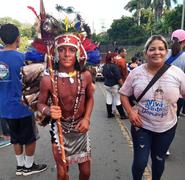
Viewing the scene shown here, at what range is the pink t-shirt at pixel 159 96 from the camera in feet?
13.5

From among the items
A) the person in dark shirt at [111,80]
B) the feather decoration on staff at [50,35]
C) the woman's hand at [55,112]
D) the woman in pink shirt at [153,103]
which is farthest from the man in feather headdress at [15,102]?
the person in dark shirt at [111,80]

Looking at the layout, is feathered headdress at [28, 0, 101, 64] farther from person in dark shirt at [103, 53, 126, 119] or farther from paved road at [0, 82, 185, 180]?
person in dark shirt at [103, 53, 126, 119]

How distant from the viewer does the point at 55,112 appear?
3.85 meters

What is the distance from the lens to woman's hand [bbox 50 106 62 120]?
3.85 meters

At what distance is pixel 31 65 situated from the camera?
449 centimetres

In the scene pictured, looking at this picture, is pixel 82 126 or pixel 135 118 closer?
pixel 82 126

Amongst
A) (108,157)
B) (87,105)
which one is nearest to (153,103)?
(87,105)

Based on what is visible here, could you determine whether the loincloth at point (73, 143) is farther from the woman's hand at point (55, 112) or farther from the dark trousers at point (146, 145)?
the dark trousers at point (146, 145)

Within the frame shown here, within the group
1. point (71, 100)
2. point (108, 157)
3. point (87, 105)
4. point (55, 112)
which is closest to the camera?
point (55, 112)

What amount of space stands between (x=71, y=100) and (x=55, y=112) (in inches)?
11.3

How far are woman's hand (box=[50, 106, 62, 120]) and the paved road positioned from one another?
1.63m

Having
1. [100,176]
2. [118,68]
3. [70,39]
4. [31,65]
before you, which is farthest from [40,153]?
[118,68]

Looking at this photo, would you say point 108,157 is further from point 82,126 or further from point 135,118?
point 82,126

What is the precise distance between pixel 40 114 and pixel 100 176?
1.65m
